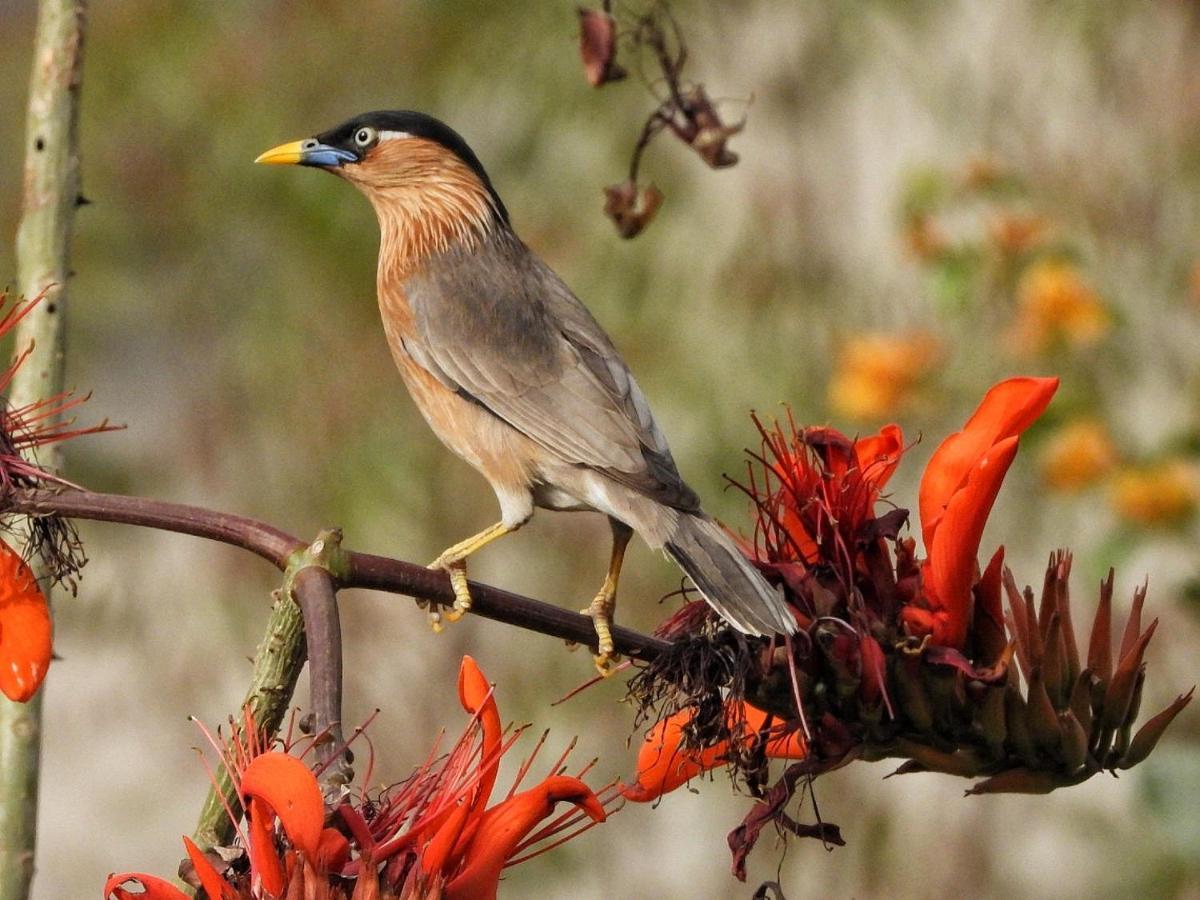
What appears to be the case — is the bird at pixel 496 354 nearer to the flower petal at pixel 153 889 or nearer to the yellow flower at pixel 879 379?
the yellow flower at pixel 879 379

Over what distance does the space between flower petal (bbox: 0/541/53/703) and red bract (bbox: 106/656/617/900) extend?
7.9 inches

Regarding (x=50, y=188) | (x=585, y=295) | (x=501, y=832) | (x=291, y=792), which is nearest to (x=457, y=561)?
(x=50, y=188)

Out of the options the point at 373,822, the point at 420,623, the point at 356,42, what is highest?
the point at 356,42

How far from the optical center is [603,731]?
5.14 meters

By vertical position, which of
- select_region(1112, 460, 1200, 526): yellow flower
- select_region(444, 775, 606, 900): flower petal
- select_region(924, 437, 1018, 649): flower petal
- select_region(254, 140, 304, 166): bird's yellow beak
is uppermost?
select_region(254, 140, 304, 166): bird's yellow beak

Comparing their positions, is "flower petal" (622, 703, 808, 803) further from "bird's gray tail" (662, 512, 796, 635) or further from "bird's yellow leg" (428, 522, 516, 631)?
"bird's yellow leg" (428, 522, 516, 631)

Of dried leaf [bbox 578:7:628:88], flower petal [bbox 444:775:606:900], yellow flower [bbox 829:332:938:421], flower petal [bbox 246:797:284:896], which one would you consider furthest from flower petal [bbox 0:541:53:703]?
yellow flower [bbox 829:332:938:421]

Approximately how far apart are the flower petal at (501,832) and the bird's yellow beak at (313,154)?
6.97 ft

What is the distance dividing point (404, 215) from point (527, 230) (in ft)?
5.59

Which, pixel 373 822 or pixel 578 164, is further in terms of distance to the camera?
pixel 578 164

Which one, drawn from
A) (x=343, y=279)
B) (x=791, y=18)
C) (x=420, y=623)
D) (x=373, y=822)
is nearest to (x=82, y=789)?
(x=420, y=623)

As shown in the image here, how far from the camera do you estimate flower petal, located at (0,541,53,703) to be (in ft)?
4.38

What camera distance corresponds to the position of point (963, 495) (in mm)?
1477

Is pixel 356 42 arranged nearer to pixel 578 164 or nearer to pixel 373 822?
pixel 578 164
